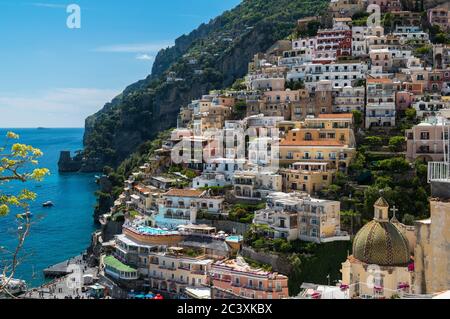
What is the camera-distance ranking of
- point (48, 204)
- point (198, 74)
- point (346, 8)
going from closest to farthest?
point (346, 8)
point (48, 204)
point (198, 74)

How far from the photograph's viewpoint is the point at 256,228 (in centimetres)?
2491

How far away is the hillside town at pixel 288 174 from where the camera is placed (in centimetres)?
2155

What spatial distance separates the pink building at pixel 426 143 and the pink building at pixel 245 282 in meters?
10.1

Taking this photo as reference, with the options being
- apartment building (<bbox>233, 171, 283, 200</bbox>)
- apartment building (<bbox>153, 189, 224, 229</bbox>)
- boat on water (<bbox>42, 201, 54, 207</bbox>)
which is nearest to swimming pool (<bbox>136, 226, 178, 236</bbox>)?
apartment building (<bbox>153, 189, 224, 229</bbox>)

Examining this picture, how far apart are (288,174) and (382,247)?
1480cm

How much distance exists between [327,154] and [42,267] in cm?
1716

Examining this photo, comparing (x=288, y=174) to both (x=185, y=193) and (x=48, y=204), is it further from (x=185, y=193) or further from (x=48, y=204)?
(x=48, y=204)

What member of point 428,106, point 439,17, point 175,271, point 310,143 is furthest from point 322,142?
point 439,17

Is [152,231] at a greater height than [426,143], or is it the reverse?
[426,143]

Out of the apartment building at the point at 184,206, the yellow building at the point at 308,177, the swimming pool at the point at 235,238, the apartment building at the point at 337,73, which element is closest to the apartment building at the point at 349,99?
the apartment building at the point at 337,73

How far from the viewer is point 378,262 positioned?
13609mm

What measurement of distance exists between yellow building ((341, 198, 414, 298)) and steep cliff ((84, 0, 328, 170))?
4982cm

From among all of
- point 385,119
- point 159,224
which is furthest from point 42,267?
point 385,119

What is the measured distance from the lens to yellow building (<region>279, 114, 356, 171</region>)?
95.8 ft
